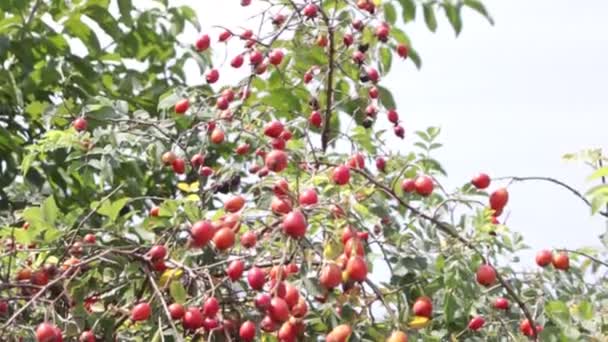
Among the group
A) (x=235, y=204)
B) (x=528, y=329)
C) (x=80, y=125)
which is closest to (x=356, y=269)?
(x=235, y=204)

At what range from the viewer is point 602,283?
296cm

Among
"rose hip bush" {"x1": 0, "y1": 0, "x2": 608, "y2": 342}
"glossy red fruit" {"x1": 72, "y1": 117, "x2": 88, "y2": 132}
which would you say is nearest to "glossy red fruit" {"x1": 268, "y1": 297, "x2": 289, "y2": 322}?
"rose hip bush" {"x1": 0, "y1": 0, "x2": 608, "y2": 342}

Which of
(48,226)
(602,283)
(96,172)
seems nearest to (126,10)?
(96,172)

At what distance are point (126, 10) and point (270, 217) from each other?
1.94 metres

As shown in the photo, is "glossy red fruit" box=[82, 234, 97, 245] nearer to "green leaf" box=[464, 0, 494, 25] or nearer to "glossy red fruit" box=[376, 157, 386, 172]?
"glossy red fruit" box=[376, 157, 386, 172]

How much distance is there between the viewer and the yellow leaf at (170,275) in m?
2.09

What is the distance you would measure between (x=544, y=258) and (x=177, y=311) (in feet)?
3.46

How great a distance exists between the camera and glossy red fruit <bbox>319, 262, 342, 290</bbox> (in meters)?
1.82

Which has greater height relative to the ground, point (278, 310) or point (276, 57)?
point (276, 57)

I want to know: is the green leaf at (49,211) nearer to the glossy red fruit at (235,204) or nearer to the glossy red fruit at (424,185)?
the glossy red fruit at (235,204)

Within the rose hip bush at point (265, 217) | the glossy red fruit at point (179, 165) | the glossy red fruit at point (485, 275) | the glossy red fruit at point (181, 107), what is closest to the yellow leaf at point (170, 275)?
the rose hip bush at point (265, 217)

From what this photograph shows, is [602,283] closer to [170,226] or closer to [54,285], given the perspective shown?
[170,226]

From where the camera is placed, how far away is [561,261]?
2.66 meters

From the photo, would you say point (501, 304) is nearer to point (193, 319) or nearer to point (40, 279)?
point (193, 319)
